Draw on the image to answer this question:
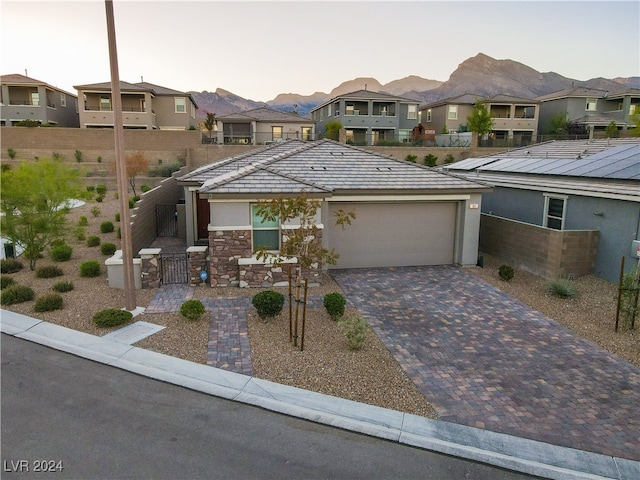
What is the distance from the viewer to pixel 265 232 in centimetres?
1480

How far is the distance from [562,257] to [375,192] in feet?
21.5

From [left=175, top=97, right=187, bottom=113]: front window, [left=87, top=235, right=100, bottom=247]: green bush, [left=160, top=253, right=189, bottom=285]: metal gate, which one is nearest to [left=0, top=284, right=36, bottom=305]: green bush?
[left=160, top=253, right=189, bottom=285]: metal gate

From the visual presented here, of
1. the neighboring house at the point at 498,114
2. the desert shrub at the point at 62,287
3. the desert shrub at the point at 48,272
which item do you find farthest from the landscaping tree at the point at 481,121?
the desert shrub at the point at 62,287

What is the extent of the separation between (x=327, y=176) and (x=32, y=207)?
405 inches

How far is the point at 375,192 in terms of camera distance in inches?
662

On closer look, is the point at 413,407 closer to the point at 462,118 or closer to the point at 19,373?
the point at 19,373

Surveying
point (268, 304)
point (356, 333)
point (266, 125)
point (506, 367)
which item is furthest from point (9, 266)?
point (266, 125)

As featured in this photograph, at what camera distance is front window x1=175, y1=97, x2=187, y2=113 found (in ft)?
171

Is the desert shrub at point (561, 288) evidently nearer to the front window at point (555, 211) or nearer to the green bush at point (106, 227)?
the front window at point (555, 211)

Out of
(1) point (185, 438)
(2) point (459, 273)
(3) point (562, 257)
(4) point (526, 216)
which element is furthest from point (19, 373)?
(4) point (526, 216)

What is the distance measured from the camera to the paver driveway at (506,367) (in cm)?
774

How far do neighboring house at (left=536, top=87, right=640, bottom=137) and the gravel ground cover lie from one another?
49431 mm

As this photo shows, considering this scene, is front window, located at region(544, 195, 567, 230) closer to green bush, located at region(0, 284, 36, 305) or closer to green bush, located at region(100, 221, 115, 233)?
green bush, located at region(0, 284, 36, 305)

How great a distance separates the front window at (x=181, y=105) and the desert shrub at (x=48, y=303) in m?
43.4
